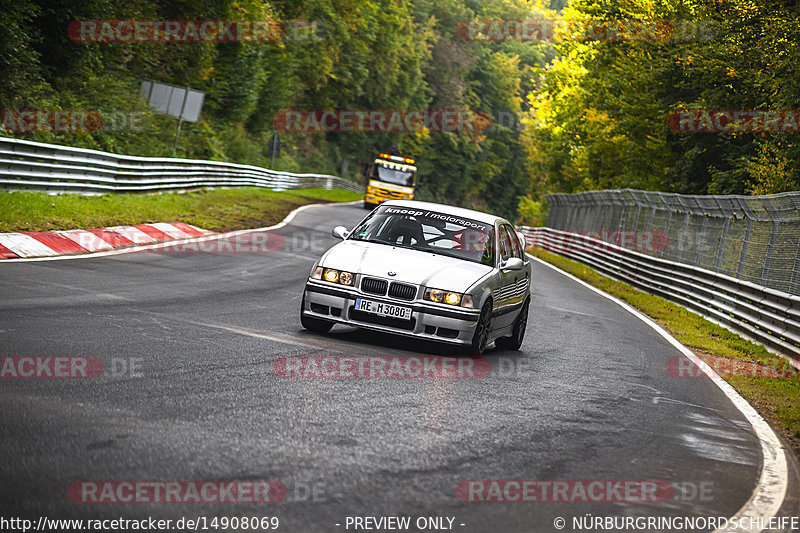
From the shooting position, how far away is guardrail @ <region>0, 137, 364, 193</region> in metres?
17.2

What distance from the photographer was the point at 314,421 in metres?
6.13

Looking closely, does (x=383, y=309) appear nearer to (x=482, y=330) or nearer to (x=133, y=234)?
(x=482, y=330)

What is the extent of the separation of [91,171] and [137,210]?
1.27 meters

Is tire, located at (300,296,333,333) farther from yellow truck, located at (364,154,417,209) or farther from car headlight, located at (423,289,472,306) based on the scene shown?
yellow truck, located at (364,154,417,209)

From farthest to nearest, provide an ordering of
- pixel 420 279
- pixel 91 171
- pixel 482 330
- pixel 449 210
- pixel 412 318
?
pixel 91 171 < pixel 449 210 < pixel 482 330 < pixel 420 279 < pixel 412 318

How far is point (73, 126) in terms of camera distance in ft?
87.1

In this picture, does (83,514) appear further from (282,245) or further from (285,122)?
(285,122)

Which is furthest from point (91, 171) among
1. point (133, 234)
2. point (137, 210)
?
point (133, 234)

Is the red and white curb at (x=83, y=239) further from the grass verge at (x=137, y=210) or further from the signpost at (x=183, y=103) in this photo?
the signpost at (x=183, y=103)

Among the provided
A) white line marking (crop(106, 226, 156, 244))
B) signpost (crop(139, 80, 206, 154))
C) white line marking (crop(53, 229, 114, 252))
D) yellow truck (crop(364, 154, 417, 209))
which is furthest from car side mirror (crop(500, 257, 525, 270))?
yellow truck (crop(364, 154, 417, 209))

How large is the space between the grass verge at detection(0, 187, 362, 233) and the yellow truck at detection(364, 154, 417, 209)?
13.5m

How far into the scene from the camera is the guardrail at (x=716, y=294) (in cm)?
1360

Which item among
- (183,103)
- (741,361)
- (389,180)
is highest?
(183,103)

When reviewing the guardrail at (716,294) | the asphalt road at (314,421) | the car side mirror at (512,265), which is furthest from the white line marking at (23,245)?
the guardrail at (716,294)
